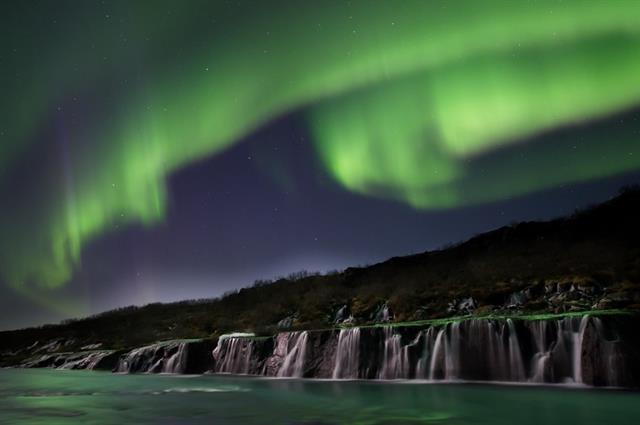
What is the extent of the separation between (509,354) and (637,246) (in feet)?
132

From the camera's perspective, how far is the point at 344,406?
15438mm

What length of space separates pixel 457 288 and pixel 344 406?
40863mm

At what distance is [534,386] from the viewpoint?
20.6m

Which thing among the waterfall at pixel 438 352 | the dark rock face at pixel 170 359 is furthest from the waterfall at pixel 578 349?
the dark rock face at pixel 170 359

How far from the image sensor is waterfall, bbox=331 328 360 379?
89.4 feet

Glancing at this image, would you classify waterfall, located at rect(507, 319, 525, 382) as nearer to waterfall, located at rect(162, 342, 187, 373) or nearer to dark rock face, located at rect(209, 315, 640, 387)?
dark rock face, located at rect(209, 315, 640, 387)

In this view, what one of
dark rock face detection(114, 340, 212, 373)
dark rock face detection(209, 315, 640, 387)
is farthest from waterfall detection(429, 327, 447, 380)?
dark rock face detection(114, 340, 212, 373)

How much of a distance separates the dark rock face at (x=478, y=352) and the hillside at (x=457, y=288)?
920 cm

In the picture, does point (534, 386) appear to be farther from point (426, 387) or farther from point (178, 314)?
point (178, 314)

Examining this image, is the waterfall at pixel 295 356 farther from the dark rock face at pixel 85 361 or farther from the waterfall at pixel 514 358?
the dark rock face at pixel 85 361

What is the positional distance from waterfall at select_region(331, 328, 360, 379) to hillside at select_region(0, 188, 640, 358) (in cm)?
1248

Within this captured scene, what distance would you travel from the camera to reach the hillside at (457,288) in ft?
139

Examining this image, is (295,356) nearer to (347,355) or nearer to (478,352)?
(347,355)

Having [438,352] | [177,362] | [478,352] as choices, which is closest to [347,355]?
[438,352]
